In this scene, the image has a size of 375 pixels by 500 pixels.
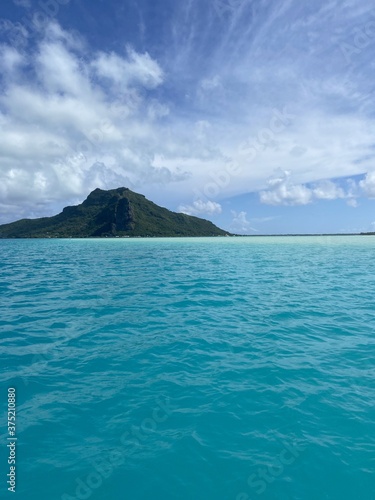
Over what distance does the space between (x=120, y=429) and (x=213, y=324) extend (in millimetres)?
9888

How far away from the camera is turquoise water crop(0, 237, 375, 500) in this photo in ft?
22.6

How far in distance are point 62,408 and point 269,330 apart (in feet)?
36.1

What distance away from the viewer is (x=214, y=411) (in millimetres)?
9250

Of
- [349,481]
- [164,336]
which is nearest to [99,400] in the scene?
[164,336]

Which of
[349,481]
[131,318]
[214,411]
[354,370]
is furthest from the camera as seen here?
[131,318]

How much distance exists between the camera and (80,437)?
8.12m

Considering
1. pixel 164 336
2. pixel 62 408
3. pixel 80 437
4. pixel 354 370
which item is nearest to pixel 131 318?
pixel 164 336

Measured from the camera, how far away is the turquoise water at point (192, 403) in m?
6.88

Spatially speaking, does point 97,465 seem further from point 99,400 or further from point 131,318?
point 131,318

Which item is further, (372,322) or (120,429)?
(372,322)

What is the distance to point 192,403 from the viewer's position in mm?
9609

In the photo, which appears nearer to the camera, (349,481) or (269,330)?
(349,481)

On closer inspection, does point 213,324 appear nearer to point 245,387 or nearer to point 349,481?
point 245,387

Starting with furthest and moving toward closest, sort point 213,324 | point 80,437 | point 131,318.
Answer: point 131,318 → point 213,324 → point 80,437
